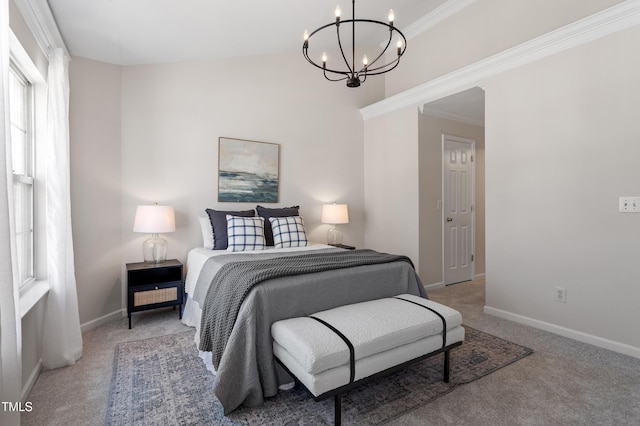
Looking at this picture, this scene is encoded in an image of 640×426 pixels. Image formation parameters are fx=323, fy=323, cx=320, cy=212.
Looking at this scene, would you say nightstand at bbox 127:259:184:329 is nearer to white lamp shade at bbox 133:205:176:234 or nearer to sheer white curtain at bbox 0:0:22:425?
white lamp shade at bbox 133:205:176:234

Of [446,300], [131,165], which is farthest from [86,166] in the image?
[446,300]

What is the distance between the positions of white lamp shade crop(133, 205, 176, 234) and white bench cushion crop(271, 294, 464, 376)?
182cm

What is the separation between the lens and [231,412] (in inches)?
70.1

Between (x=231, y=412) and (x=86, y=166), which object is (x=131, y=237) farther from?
(x=231, y=412)

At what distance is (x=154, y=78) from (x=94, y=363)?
2.75 m

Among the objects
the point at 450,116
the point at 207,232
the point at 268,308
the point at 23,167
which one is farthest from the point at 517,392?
the point at 23,167

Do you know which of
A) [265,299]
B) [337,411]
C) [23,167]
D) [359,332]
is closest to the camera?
[337,411]

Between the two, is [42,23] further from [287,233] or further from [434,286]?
[434,286]

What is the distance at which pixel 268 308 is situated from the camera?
1.96m

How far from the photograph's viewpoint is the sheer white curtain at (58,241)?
229cm

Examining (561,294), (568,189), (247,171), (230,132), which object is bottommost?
(561,294)

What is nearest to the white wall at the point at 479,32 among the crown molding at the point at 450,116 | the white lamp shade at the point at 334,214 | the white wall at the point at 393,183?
the crown molding at the point at 450,116

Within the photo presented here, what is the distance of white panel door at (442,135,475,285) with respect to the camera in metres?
4.51

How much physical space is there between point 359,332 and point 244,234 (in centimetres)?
193
